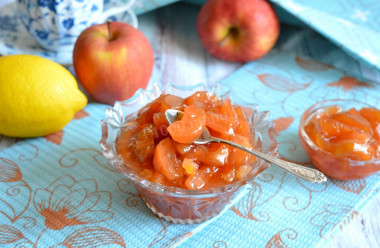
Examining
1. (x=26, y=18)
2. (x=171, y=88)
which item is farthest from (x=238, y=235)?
(x=26, y=18)

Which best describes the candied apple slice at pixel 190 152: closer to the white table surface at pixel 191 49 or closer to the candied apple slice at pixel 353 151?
the candied apple slice at pixel 353 151

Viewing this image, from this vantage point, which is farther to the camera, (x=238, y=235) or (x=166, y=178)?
(x=238, y=235)

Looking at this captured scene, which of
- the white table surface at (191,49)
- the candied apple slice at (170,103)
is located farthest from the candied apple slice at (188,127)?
the white table surface at (191,49)

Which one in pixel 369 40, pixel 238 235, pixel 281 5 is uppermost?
pixel 281 5

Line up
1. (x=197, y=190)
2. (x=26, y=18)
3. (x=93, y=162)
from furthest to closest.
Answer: (x=26, y=18) → (x=93, y=162) → (x=197, y=190)

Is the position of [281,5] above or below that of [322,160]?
above

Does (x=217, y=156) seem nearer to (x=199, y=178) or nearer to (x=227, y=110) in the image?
(x=199, y=178)

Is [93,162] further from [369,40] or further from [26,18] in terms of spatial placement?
[369,40]

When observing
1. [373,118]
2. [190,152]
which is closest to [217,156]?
[190,152]
